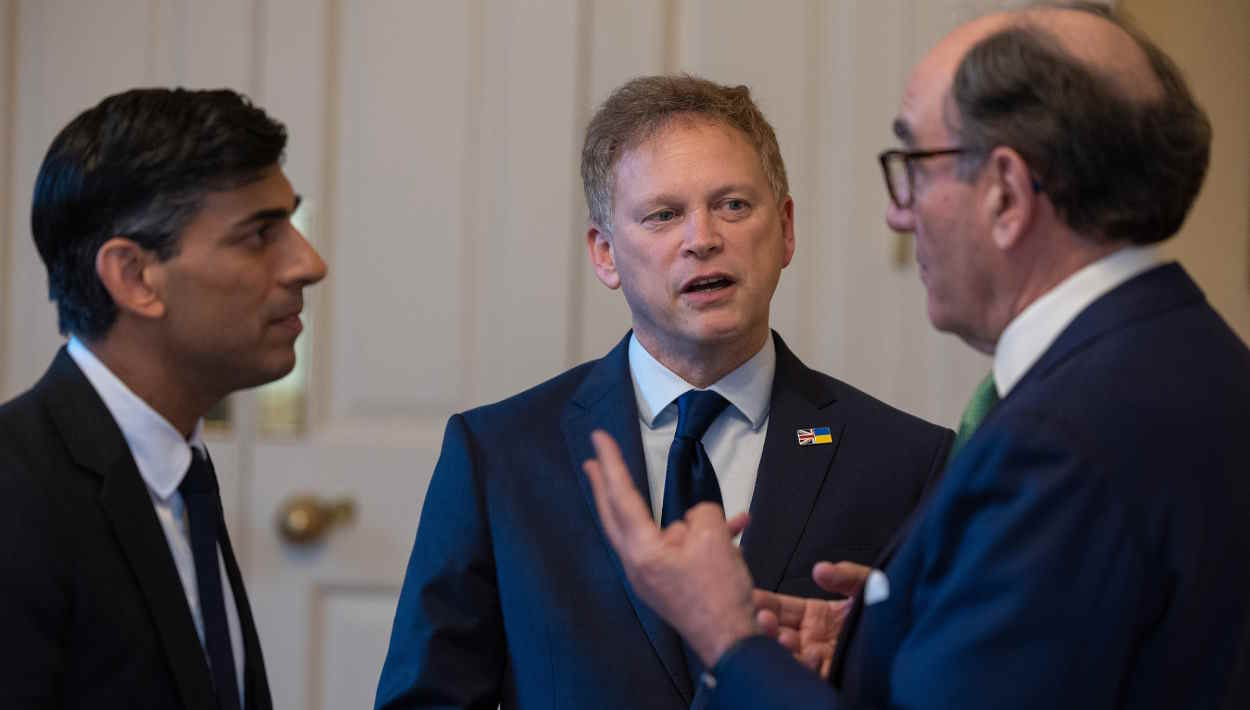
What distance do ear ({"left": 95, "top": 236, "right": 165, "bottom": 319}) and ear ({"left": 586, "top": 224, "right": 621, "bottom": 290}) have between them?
590mm

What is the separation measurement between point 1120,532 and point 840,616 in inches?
21.9

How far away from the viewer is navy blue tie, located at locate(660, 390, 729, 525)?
1.75 metres

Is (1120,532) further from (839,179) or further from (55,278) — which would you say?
(839,179)

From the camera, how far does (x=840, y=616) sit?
1.59m

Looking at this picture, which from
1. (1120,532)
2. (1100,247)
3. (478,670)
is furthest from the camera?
(478,670)

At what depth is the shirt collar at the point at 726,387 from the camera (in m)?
1.84

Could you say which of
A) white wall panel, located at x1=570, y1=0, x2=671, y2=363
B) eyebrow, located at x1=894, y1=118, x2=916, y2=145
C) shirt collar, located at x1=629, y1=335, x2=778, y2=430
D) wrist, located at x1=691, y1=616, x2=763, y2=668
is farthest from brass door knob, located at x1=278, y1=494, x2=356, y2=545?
eyebrow, located at x1=894, y1=118, x2=916, y2=145

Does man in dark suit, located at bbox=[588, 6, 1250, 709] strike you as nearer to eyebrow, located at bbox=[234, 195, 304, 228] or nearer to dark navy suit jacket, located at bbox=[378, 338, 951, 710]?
dark navy suit jacket, located at bbox=[378, 338, 951, 710]

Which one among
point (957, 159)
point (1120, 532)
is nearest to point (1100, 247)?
point (957, 159)

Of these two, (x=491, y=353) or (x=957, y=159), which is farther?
(x=491, y=353)

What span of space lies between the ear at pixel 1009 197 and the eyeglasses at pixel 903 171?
0.12 ft

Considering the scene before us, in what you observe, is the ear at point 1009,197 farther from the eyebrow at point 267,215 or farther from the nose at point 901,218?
the eyebrow at point 267,215

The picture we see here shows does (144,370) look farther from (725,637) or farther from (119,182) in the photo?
(725,637)

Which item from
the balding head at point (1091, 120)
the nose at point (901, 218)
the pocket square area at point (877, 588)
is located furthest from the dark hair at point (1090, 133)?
the pocket square area at point (877, 588)
